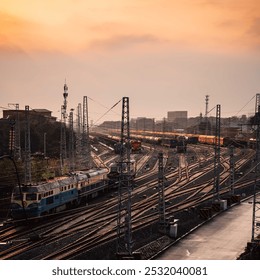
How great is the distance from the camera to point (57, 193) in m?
22.2

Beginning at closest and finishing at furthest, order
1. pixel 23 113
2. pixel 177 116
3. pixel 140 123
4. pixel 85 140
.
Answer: pixel 177 116
pixel 85 140
pixel 23 113
pixel 140 123

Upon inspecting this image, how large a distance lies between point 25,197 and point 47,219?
5.43 ft

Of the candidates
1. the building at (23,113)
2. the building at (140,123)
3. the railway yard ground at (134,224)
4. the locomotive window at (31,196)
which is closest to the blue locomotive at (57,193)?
the locomotive window at (31,196)

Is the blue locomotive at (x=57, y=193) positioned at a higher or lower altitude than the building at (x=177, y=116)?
lower

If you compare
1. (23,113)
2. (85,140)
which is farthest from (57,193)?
(23,113)

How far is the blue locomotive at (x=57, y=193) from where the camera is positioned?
794 inches

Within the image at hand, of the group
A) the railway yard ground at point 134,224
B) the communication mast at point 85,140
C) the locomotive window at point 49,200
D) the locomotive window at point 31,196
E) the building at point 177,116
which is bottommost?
the railway yard ground at point 134,224

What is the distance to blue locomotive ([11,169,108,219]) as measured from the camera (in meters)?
20.2

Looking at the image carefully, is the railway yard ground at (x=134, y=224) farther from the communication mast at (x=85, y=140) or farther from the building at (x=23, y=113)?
the building at (x=23, y=113)

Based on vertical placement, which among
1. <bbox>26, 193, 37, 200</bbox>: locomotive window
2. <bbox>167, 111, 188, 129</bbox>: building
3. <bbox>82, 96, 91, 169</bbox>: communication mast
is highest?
<bbox>167, 111, 188, 129</bbox>: building

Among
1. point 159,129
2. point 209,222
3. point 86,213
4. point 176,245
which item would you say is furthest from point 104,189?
point 159,129

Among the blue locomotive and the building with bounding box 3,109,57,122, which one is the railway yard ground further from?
the building with bounding box 3,109,57,122

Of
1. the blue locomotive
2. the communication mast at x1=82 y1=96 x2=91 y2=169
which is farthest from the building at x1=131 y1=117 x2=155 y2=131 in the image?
the blue locomotive

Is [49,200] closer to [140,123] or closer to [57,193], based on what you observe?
[57,193]
